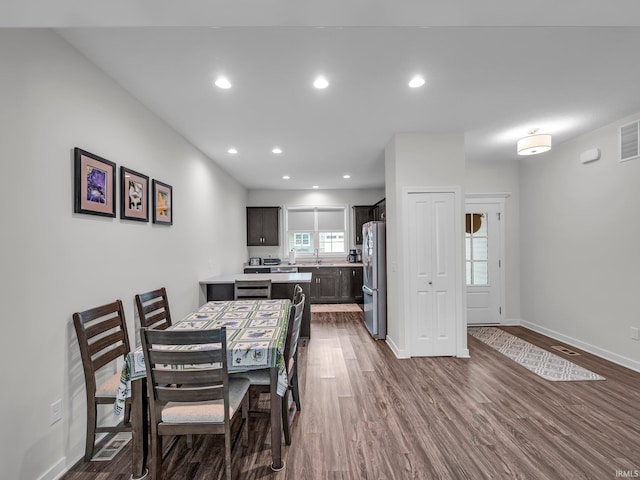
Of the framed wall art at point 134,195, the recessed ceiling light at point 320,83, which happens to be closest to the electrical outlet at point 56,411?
the framed wall art at point 134,195

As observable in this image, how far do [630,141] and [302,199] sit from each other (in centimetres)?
547

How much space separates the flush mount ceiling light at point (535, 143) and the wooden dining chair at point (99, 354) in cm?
440

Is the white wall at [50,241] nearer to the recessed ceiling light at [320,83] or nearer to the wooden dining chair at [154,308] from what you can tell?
the wooden dining chair at [154,308]

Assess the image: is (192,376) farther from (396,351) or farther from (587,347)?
(587,347)

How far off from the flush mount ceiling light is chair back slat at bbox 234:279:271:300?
133 inches

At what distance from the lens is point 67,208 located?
6.28 feet

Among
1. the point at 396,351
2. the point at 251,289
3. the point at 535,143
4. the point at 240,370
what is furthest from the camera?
the point at 396,351

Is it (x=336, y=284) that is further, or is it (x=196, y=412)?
(x=336, y=284)

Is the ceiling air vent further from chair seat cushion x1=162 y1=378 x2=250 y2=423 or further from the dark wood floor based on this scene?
chair seat cushion x1=162 y1=378 x2=250 y2=423

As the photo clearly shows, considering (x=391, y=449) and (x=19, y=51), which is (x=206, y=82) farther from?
(x=391, y=449)

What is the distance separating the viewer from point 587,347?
12.2 feet

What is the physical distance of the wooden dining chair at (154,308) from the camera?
255cm

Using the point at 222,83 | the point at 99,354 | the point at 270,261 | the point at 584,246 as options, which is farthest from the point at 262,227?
the point at 584,246

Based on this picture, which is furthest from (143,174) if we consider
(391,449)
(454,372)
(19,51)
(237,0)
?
(454,372)
